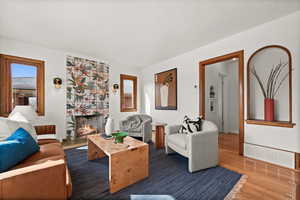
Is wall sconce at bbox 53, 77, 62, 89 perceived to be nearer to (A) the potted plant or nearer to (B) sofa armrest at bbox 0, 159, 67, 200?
(B) sofa armrest at bbox 0, 159, 67, 200

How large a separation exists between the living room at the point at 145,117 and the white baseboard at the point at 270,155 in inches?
0.7

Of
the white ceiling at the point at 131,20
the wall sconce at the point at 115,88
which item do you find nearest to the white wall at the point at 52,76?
the white ceiling at the point at 131,20

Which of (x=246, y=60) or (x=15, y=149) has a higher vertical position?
(x=246, y=60)

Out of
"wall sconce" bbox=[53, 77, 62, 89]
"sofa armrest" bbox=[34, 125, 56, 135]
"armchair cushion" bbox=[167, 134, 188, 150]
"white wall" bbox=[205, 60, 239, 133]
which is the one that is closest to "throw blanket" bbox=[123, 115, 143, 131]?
"armchair cushion" bbox=[167, 134, 188, 150]

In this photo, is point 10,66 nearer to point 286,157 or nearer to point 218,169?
point 218,169

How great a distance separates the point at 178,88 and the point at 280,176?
9.33 feet

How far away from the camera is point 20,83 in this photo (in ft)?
10.6

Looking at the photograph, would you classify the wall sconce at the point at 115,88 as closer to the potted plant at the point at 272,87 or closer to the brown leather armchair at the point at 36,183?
the brown leather armchair at the point at 36,183

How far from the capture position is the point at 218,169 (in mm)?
2152

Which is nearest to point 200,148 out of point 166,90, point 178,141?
point 178,141

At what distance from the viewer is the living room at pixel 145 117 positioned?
1609 millimetres

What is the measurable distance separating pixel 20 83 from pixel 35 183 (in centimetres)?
331

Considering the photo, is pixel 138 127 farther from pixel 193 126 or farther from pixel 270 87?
pixel 270 87

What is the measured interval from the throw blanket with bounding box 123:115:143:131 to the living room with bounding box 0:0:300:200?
0.04 m
